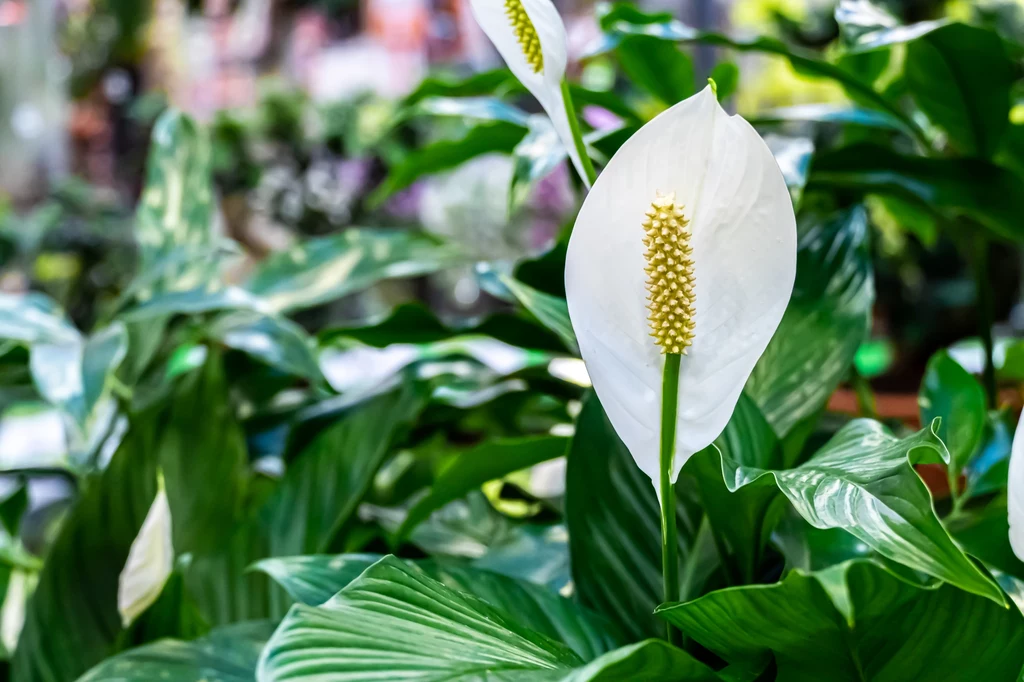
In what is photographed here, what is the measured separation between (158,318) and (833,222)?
40 cm

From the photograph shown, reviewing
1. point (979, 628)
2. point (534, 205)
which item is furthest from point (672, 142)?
point (534, 205)

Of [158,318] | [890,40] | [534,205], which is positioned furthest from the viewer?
[534,205]

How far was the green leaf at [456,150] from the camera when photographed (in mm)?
527

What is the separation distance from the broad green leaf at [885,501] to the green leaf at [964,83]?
29 cm

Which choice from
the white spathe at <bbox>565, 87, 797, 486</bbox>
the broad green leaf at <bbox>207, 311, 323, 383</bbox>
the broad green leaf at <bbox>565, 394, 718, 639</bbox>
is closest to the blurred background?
the broad green leaf at <bbox>207, 311, 323, 383</bbox>

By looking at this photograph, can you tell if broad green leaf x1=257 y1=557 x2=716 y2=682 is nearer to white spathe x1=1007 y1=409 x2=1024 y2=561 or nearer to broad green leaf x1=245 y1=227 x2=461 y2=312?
white spathe x1=1007 y1=409 x2=1024 y2=561

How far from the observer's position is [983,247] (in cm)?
55

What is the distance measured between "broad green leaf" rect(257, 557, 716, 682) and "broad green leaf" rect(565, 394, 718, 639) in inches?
4.3

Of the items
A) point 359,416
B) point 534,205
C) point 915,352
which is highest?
point 359,416

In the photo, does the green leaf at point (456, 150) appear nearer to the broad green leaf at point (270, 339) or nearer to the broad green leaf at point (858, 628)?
the broad green leaf at point (270, 339)

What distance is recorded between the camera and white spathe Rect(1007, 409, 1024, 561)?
0.23 m

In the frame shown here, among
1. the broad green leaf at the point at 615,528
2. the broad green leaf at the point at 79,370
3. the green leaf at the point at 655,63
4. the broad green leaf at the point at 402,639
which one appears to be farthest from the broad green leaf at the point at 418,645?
the green leaf at the point at 655,63

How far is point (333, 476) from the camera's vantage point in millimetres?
473

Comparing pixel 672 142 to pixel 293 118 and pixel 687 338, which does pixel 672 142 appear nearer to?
pixel 687 338
